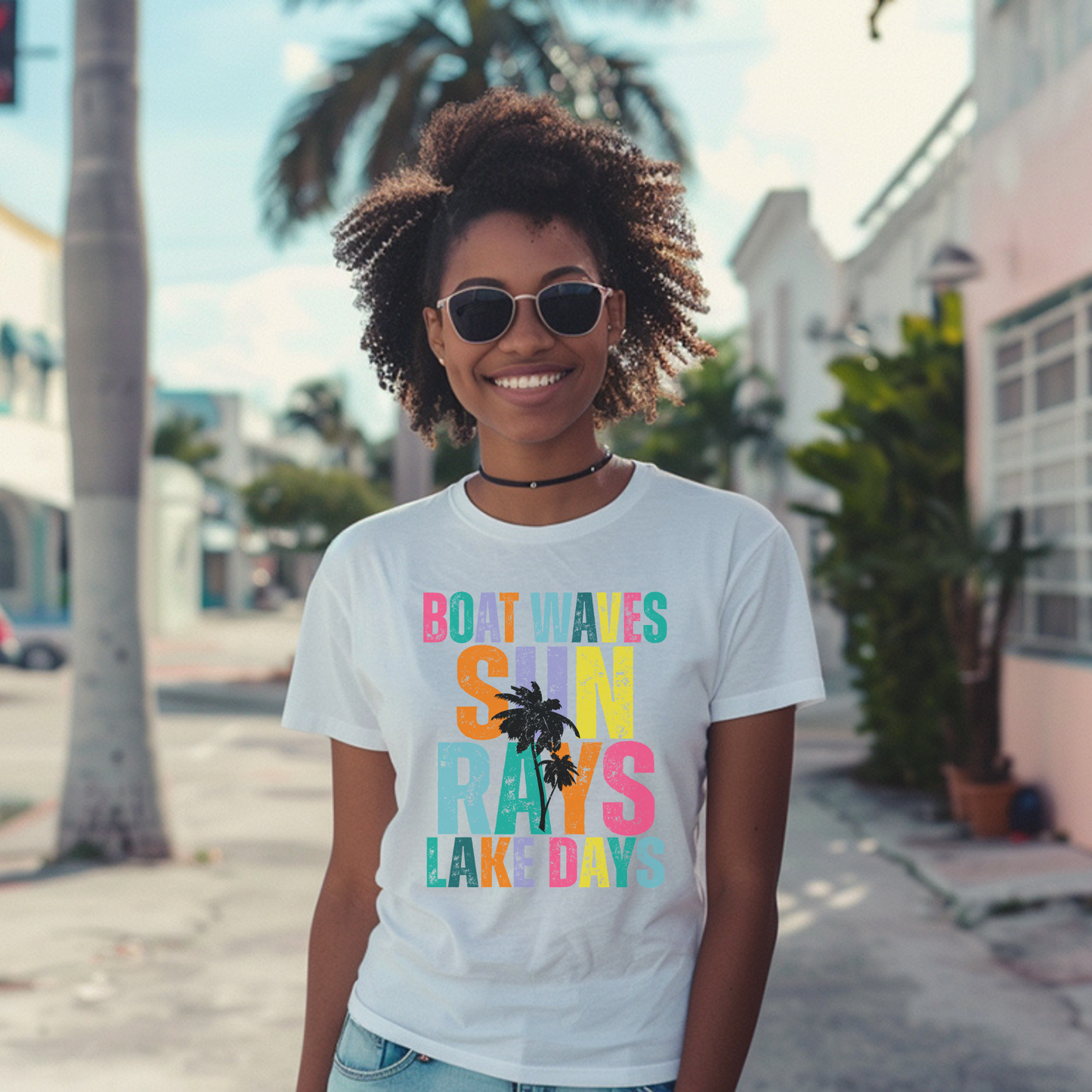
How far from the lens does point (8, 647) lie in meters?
22.0

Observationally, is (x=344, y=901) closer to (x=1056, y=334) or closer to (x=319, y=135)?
(x=1056, y=334)

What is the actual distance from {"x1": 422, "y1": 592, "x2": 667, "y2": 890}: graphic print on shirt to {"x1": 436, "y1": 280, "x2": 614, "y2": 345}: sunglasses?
14.4 inches

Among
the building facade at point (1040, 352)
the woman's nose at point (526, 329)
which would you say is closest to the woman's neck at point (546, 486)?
the woman's nose at point (526, 329)

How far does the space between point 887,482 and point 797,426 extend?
17.2 meters

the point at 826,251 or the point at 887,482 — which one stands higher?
the point at 826,251

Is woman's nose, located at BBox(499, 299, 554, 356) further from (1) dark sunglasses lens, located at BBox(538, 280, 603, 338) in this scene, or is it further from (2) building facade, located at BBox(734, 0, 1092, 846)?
(2) building facade, located at BBox(734, 0, 1092, 846)

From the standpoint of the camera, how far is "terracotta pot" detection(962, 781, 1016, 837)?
29.9 ft

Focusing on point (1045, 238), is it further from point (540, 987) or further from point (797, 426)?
point (797, 426)

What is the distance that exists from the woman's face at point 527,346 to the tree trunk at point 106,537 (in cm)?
655

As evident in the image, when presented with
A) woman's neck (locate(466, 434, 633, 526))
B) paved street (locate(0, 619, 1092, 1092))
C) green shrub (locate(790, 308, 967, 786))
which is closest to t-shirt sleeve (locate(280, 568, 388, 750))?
woman's neck (locate(466, 434, 633, 526))

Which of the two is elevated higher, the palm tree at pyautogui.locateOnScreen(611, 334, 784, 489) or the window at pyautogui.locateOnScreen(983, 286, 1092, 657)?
the palm tree at pyautogui.locateOnScreen(611, 334, 784, 489)

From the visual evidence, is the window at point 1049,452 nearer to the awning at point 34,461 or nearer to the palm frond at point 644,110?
the palm frond at point 644,110

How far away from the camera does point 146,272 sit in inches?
335

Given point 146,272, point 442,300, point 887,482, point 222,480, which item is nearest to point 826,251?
point 887,482
